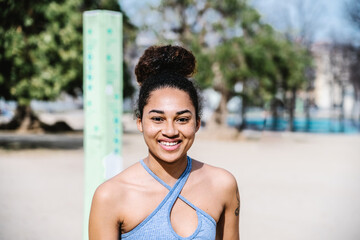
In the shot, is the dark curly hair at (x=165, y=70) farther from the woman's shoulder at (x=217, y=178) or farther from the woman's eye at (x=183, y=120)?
the woman's shoulder at (x=217, y=178)

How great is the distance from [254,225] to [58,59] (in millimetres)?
10125

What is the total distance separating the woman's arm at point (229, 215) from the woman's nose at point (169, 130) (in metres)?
0.34

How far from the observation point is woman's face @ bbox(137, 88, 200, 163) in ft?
5.80

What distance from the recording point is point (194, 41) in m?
20.6

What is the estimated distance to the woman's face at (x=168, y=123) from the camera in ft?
5.80

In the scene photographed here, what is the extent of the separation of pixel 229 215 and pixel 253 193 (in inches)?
263

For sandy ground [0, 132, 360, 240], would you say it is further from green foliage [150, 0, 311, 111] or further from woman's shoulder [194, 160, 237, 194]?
green foliage [150, 0, 311, 111]

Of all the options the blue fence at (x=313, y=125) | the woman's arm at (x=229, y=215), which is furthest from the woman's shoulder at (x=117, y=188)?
the blue fence at (x=313, y=125)

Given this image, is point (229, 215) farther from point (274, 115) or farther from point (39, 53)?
point (274, 115)

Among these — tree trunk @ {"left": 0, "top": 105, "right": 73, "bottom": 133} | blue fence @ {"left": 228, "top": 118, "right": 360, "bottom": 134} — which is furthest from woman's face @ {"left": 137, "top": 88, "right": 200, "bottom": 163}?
blue fence @ {"left": 228, "top": 118, "right": 360, "bottom": 134}

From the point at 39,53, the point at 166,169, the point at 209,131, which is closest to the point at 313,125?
the point at 209,131

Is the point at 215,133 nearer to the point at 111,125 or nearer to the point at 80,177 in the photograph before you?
the point at 80,177

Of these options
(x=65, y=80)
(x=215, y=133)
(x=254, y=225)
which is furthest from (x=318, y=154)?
(x=254, y=225)

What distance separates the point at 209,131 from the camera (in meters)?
22.3
